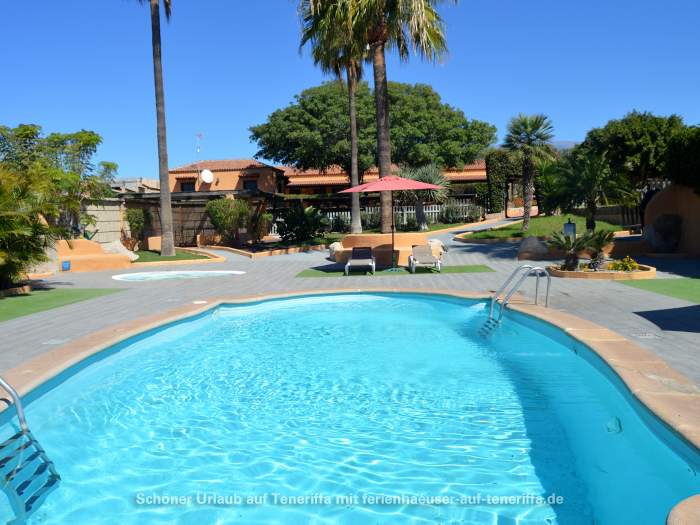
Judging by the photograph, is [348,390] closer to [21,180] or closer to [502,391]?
[502,391]

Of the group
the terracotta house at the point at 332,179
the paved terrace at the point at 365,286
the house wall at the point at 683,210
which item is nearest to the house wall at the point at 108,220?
the paved terrace at the point at 365,286

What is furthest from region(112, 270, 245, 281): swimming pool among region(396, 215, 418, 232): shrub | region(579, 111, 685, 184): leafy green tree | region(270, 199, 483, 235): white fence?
region(396, 215, 418, 232): shrub

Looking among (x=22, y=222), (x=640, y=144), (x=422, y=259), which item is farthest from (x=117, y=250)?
(x=640, y=144)

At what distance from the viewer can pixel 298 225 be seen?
24734 mm

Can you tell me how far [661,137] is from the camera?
75.0 ft

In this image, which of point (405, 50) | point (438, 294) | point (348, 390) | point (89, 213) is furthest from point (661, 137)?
point (89, 213)

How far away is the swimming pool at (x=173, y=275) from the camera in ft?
51.6

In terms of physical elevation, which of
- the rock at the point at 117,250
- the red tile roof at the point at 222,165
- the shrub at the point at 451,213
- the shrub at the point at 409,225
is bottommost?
the rock at the point at 117,250

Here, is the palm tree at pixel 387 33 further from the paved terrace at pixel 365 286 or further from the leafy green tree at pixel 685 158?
the leafy green tree at pixel 685 158

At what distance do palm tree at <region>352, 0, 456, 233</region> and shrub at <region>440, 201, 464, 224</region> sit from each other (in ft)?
62.3

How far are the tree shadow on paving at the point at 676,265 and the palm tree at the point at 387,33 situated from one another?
7.38 meters

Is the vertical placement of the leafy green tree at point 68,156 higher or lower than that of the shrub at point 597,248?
higher

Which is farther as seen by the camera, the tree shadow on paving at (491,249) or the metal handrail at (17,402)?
the tree shadow on paving at (491,249)

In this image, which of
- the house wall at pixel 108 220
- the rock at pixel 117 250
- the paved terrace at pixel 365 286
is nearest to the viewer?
the paved terrace at pixel 365 286
